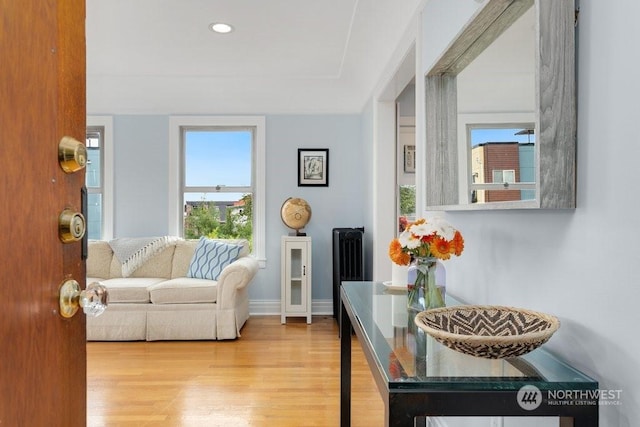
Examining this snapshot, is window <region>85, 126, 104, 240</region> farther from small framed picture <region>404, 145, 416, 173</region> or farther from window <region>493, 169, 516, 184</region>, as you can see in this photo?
window <region>493, 169, 516, 184</region>

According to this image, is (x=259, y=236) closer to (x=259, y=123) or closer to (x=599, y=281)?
(x=259, y=123)

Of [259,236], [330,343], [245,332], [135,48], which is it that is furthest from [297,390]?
[135,48]

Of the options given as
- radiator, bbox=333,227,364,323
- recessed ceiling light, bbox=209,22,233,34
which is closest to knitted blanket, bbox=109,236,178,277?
radiator, bbox=333,227,364,323

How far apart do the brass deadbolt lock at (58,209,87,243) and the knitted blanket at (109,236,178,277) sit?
148 inches

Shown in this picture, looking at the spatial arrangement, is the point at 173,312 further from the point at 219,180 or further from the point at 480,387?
the point at 480,387

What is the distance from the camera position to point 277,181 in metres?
4.74

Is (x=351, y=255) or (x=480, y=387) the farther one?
(x=351, y=255)

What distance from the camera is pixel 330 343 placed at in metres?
3.66

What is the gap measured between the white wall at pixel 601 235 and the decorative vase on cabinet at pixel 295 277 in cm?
310

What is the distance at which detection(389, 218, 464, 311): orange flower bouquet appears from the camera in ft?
4.97

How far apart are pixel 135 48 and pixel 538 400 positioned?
343 centimetres

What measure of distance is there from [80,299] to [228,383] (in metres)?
2.25

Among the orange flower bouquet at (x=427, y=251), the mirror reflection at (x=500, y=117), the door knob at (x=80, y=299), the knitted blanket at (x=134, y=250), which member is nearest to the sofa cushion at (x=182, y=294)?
the knitted blanket at (x=134, y=250)

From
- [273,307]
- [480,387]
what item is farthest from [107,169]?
Result: [480,387]
